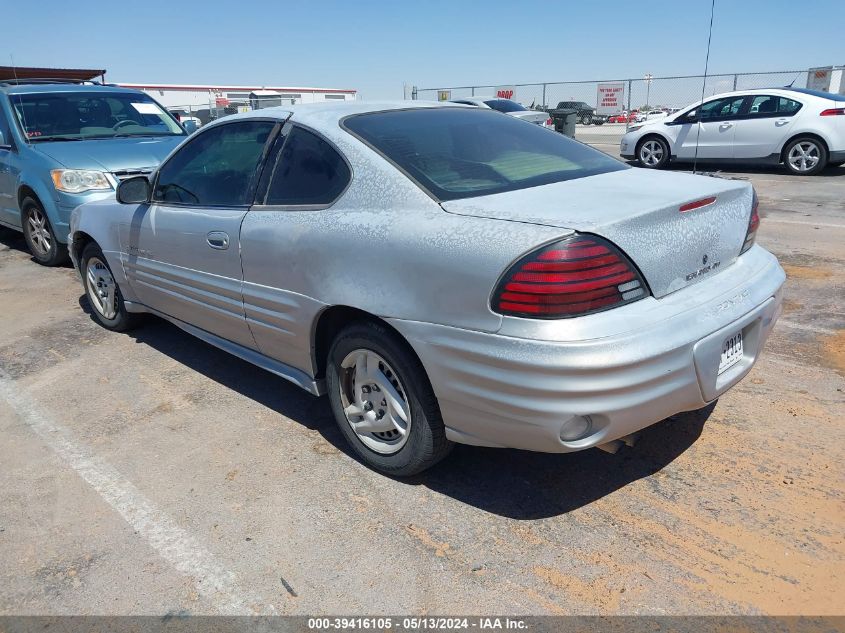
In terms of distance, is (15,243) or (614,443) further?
(15,243)

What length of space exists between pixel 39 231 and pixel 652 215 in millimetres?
6785

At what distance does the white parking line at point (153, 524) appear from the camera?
7.88 feet

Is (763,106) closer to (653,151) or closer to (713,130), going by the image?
(713,130)

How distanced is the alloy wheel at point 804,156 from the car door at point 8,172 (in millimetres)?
11839

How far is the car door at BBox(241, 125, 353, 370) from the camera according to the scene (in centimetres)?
306

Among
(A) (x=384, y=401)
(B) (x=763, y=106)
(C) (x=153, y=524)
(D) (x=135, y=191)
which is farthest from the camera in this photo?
(B) (x=763, y=106)

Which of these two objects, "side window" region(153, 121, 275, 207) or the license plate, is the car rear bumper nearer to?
the license plate

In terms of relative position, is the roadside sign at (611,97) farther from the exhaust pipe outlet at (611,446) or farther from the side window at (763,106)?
the exhaust pipe outlet at (611,446)

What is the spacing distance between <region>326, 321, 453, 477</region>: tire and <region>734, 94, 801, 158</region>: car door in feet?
37.4

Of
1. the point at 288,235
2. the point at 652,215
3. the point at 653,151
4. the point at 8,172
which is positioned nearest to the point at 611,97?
the point at 653,151

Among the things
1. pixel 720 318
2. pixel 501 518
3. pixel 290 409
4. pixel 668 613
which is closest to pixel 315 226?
pixel 290 409

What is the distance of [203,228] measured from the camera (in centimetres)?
365

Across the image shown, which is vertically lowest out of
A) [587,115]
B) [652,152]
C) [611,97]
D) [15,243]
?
[587,115]

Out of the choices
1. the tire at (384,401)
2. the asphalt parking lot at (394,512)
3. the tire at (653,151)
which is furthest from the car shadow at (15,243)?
the tire at (653,151)
